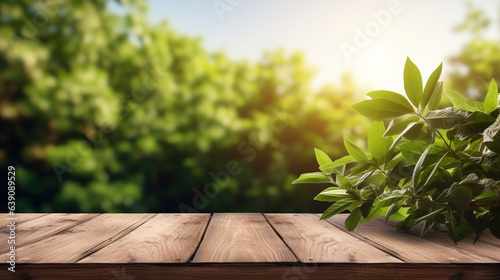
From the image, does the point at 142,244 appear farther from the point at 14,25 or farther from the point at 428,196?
the point at 14,25

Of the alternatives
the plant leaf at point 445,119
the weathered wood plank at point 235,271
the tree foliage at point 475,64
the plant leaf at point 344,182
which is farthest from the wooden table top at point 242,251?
the tree foliage at point 475,64

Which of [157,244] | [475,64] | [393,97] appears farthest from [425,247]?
[475,64]

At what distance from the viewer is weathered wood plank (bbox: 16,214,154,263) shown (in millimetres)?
633

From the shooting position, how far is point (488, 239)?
82 centimetres

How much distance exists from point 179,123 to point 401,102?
2.52 meters

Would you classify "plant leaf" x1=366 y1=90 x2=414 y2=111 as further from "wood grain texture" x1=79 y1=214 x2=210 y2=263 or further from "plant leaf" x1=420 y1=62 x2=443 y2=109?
"wood grain texture" x1=79 y1=214 x2=210 y2=263

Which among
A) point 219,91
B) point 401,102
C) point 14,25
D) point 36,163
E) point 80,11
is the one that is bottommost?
point 36,163

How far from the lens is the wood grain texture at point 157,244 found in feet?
2.02

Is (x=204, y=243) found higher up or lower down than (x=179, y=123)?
lower down

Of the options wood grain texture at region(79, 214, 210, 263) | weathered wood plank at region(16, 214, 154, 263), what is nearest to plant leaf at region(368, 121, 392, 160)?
wood grain texture at region(79, 214, 210, 263)

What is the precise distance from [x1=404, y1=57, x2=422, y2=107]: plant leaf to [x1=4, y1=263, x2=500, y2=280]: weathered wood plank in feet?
0.89

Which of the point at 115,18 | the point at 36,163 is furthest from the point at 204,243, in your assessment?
Answer: the point at 115,18

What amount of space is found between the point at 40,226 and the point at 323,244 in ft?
2.43

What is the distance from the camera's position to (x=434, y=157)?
68 cm
